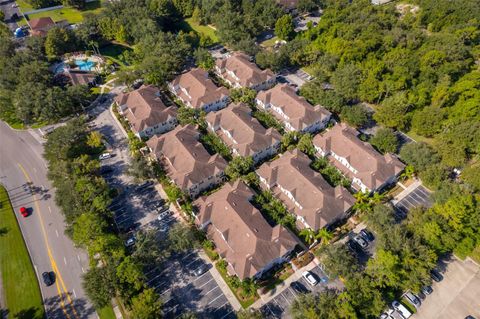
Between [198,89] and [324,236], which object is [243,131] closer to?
[198,89]

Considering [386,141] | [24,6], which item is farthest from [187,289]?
[24,6]

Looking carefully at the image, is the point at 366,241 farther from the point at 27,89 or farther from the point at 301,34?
the point at 27,89

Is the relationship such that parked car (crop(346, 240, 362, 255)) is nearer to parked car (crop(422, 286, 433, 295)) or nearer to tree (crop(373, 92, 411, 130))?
parked car (crop(422, 286, 433, 295))

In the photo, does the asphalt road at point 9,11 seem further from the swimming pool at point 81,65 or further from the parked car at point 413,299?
the parked car at point 413,299

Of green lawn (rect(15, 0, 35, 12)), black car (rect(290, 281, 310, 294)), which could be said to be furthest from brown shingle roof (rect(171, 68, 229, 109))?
green lawn (rect(15, 0, 35, 12))

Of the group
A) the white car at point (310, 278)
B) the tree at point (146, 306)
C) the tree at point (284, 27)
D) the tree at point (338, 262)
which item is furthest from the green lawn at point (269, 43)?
the tree at point (146, 306)

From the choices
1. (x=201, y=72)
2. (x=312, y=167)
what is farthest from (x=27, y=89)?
(x=312, y=167)
